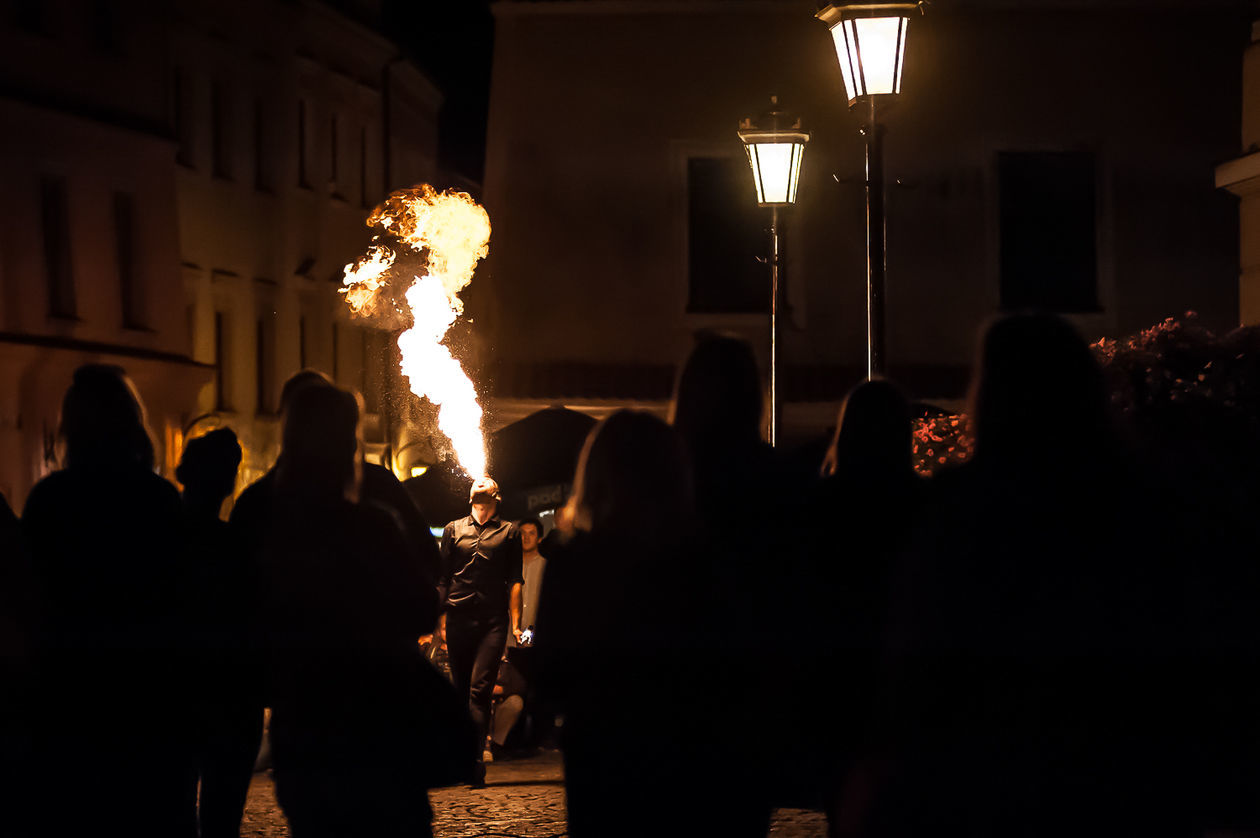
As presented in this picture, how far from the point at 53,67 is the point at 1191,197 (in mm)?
15640

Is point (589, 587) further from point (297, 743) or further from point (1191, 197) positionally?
point (1191, 197)

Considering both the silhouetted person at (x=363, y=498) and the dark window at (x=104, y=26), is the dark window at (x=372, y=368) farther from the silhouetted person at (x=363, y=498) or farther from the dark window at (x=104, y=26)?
the silhouetted person at (x=363, y=498)

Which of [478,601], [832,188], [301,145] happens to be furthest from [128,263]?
[478,601]

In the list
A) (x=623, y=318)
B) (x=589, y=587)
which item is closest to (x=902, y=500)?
(x=589, y=587)

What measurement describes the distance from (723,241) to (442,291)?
5.52 metres

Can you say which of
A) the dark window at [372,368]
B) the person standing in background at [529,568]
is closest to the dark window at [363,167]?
the dark window at [372,368]

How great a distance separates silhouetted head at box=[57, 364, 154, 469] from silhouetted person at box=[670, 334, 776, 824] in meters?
1.63

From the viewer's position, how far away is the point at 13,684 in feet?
16.3

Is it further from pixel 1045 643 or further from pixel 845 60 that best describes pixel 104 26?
pixel 1045 643

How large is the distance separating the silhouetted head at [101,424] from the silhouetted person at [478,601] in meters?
6.76

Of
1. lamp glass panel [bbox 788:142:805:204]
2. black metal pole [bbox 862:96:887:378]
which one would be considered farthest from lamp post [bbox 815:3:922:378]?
lamp glass panel [bbox 788:142:805:204]

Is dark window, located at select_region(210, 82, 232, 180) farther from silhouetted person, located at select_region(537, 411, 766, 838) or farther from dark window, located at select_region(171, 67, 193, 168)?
silhouetted person, located at select_region(537, 411, 766, 838)

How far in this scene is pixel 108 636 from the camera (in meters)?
5.14

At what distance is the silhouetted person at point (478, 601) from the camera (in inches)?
480
